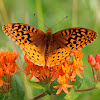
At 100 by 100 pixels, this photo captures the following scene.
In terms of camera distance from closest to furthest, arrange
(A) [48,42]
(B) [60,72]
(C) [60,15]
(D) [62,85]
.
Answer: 1. (D) [62,85]
2. (B) [60,72]
3. (A) [48,42]
4. (C) [60,15]

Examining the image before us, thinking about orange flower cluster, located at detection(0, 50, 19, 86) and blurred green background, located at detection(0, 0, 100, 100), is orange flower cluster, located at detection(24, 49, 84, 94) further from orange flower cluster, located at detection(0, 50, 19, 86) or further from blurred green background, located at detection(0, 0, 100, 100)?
blurred green background, located at detection(0, 0, 100, 100)

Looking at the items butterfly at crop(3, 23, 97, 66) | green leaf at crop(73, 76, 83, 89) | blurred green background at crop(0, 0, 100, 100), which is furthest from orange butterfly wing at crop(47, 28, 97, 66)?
blurred green background at crop(0, 0, 100, 100)

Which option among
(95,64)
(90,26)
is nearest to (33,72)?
(95,64)

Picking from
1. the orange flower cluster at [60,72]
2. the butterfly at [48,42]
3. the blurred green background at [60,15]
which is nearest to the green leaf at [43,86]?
the orange flower cluster at [60,72]

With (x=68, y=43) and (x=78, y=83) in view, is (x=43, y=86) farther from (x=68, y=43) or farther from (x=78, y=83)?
(x=68, y=43)

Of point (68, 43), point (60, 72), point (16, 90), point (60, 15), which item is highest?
point (60, 15)

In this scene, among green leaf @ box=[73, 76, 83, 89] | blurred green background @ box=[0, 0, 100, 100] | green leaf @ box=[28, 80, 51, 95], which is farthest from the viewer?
blurred green background @ box=[0, 0, 100, 100]

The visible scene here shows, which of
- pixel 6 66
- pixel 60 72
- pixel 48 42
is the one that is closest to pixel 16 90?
pixel 6 66

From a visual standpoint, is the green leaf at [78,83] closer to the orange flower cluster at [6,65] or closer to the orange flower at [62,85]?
the orange flower at [62,85]
